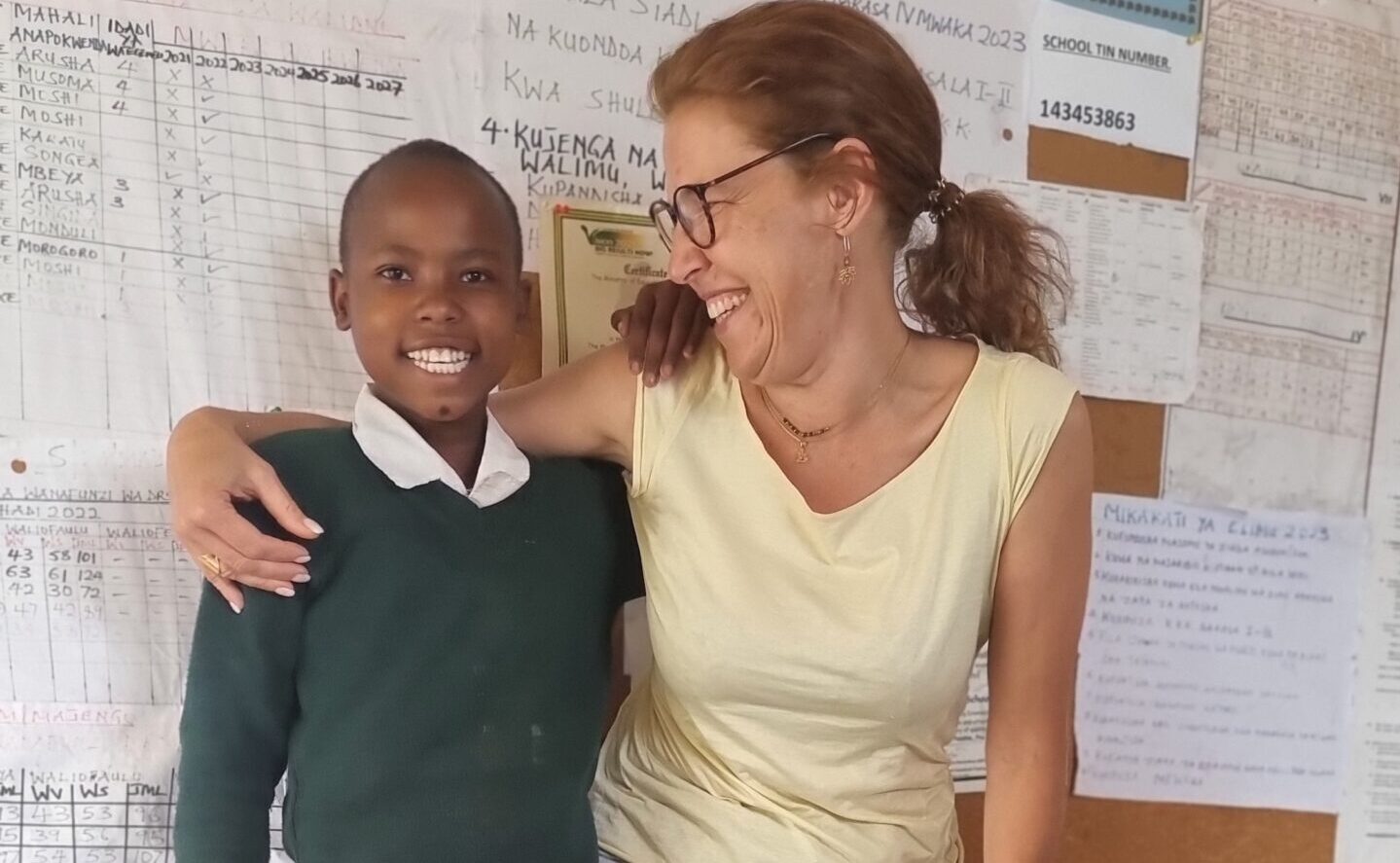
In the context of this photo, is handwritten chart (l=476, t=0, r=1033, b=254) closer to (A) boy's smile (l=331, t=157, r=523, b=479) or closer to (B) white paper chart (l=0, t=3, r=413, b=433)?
(B) white paper chart (l=0, t=3, r=413, b=433)

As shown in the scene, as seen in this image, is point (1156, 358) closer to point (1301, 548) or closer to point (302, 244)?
point (1301, 548)

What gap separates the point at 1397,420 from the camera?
1.47 m

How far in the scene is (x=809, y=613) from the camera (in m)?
0.90

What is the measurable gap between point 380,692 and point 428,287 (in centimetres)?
31

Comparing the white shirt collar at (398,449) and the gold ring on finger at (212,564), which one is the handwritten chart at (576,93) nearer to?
the white shirt collar at (398,449)

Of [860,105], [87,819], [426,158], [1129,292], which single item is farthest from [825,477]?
[87,819]

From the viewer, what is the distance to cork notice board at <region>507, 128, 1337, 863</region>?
51.9 inches

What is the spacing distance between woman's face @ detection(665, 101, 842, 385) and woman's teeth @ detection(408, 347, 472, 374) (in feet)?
0.65

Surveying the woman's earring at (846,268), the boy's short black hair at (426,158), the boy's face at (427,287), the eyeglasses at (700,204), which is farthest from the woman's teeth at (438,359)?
the woman's earring at (846,268)

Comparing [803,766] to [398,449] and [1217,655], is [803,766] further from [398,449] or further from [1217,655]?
[1217,655]

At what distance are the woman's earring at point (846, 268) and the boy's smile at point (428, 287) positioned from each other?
279 millimetres

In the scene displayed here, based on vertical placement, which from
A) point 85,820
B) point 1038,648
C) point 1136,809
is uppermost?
point 1038,648

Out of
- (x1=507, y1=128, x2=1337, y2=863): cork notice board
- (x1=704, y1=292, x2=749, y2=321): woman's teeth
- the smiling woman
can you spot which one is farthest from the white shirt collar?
(x1=507, y1=128, x2=1337, y2=863): cork notice board

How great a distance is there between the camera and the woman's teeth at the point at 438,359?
2.69 feet
